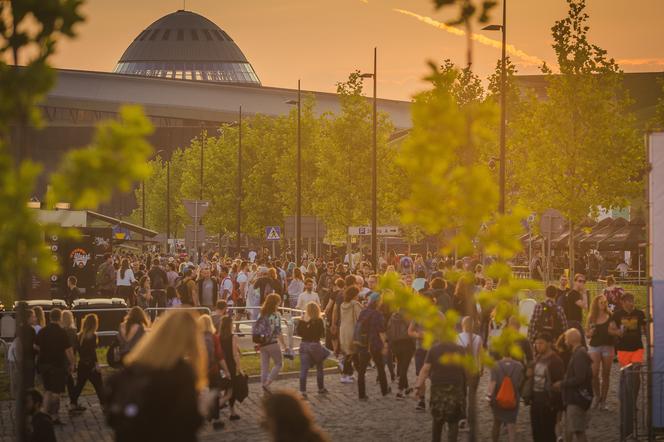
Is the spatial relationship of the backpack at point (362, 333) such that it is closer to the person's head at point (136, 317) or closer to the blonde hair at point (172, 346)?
the person's head at point (136, 317)

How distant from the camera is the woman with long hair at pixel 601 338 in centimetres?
1928

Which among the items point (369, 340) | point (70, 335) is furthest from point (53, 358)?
point (369, 340)

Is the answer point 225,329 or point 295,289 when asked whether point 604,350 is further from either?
point 295,289

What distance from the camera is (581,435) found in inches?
586

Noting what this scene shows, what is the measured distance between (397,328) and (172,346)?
14106 millimetres

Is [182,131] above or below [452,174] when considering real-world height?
above

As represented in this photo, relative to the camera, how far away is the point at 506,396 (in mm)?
14883

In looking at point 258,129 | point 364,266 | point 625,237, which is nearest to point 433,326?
point 364,266

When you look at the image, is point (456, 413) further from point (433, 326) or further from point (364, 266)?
point (364, 266)

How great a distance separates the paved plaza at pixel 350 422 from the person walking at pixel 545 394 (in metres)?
2.16

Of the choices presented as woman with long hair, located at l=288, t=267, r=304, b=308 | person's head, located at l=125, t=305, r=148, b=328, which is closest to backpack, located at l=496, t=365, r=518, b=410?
person's head, located at l=125, t=305, r=148, b=328

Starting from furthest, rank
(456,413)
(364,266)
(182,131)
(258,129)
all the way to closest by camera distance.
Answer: (182,131) → (258,129) → (364,266) → (456,413)

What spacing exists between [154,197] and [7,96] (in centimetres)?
11576

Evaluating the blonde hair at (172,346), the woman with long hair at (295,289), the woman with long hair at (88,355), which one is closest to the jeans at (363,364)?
the woman with long hair at (88,355)
